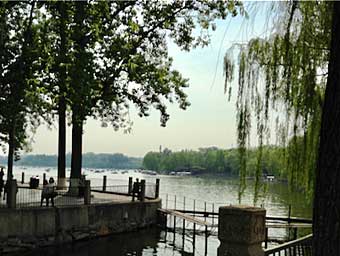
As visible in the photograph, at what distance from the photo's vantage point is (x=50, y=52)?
21.8 m

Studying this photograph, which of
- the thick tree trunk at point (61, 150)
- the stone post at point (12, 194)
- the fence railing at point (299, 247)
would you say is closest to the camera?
the fence railing at point (299, 247)

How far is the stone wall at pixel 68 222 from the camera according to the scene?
1903 cm

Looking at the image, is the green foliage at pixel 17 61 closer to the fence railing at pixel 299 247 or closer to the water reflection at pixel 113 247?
the water reflection at pixel 113 247

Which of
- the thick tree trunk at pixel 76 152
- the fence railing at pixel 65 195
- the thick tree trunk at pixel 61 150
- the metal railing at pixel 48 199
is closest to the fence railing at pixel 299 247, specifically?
the fence railing at pixel 65 195

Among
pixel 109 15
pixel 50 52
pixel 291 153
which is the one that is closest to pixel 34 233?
pixel 50 52

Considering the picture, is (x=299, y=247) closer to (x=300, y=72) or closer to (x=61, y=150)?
(x=300, y=72)

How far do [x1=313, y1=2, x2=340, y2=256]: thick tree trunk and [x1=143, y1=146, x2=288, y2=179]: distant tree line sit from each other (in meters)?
3.97

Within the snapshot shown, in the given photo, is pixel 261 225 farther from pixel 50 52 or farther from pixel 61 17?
pixel 61 17

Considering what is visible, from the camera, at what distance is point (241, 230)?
4.77 meters

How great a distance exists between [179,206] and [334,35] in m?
36.3

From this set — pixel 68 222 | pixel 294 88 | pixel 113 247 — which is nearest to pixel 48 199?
pixel 68 222

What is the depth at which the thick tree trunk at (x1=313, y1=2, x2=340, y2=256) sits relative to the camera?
350 centimetres

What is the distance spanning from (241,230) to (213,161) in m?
60.8

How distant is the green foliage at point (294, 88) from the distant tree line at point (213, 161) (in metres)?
0.15
